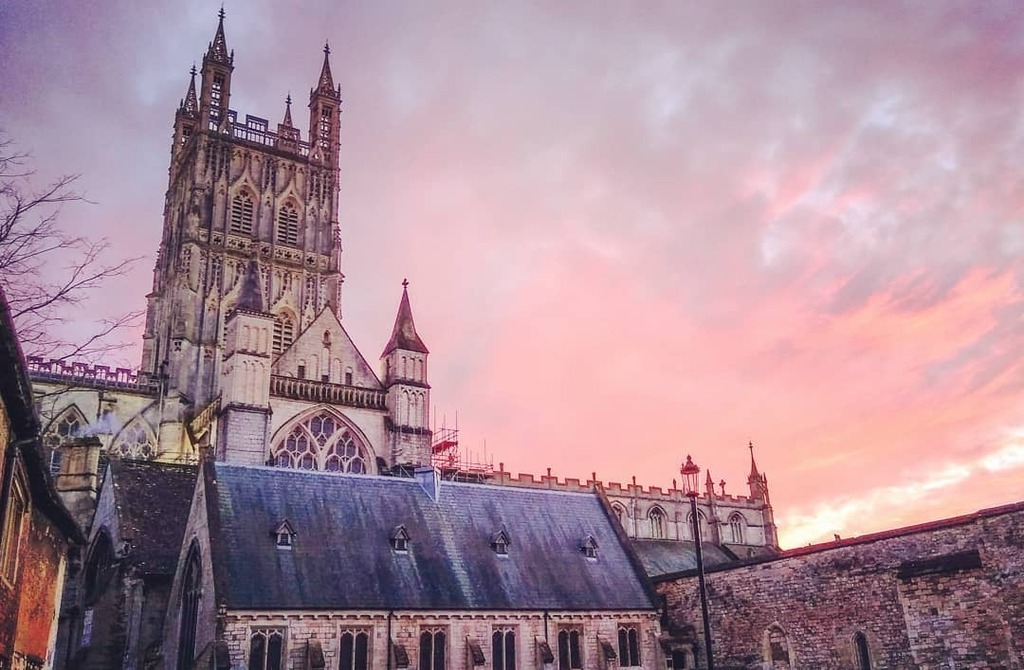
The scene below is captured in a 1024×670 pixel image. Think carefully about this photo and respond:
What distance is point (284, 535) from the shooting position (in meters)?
32.0

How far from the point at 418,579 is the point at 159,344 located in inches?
1648

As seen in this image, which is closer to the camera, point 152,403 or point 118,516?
point 118,516

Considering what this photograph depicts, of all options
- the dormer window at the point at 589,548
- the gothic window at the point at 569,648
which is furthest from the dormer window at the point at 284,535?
the dormer window at the point at 589,548

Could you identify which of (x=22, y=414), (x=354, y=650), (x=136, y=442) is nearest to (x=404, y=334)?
(x=136, y=442)

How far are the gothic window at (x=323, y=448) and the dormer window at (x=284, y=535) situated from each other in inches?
773

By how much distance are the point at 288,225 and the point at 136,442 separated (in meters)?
24.3

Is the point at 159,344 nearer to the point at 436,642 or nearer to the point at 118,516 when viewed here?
the point at 118,516

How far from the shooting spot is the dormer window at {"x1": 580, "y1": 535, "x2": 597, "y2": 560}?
39.4 metres

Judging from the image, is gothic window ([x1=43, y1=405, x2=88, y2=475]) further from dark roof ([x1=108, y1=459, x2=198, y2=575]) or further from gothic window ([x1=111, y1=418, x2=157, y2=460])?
dark roof ([x1=108, y1=459, x2=198, y2=575])

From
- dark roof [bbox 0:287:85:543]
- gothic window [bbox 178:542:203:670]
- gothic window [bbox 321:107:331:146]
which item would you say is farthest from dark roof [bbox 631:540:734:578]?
dark roof [bbox 0:287:85:543]

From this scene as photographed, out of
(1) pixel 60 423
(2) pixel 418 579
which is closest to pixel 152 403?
(1) pixel 60 423

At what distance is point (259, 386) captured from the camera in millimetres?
50906

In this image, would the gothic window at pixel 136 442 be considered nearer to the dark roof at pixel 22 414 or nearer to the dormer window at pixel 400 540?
the dormer window at pixel 400 540

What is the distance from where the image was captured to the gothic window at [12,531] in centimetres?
1605
